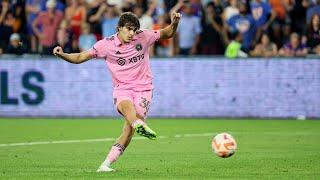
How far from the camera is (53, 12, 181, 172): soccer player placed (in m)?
13.1

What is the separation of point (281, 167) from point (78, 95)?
12764 mm

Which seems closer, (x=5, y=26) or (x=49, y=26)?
(x=49, y=26)

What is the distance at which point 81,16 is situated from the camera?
1070 inches

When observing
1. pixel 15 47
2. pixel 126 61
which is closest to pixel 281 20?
pixel 15 47

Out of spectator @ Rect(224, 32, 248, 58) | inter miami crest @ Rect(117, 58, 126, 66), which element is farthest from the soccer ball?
spectator @ Rect(224, 32, 248, 58)

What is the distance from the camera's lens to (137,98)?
1322 cm

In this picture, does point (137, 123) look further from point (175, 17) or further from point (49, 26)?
point (49, 26)

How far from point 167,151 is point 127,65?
3.64 metres

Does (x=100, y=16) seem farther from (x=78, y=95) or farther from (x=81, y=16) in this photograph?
(x=78, y=95)

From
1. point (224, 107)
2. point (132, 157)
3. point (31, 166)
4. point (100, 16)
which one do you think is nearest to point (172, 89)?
point (224, 107)

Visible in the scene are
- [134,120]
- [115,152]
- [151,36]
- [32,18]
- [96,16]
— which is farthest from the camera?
[32,18]

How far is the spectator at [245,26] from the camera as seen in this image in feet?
84.0

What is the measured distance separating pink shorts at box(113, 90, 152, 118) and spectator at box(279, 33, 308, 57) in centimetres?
1211

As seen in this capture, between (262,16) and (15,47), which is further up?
(262,16)
